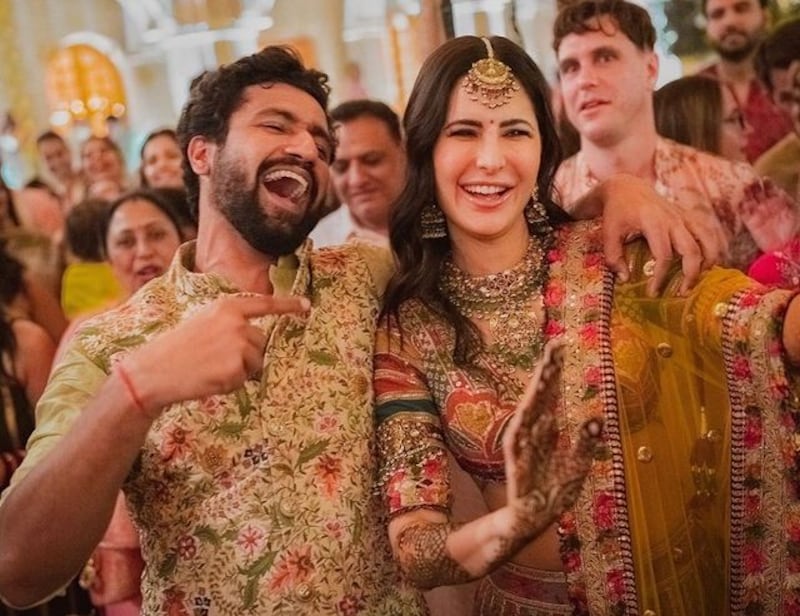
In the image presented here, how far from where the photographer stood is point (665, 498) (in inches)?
57.9

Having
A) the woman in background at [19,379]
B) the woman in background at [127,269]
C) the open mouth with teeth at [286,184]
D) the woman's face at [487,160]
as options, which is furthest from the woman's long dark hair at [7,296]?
the woman's face at [487,160]

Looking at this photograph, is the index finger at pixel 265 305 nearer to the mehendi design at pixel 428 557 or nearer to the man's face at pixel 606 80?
the mehendi design at pixel 428 557

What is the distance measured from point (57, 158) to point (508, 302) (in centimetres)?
156

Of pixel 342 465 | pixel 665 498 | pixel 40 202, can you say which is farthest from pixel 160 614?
pixel 40 202

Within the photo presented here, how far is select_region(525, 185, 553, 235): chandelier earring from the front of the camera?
165 cm

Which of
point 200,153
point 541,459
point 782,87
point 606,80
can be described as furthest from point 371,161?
point 541,459

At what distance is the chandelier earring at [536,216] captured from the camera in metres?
1.65

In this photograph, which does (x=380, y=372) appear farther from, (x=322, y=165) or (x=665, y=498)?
(x=665, y=498)

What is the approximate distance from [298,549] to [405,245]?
1.77ft

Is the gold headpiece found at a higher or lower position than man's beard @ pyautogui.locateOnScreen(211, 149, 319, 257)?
higher

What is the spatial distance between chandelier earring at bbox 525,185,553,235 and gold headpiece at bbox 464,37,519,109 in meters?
0.19

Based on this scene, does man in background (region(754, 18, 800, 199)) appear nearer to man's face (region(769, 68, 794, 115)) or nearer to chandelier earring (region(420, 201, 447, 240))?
man's face (region(769, 68, 794, 115))

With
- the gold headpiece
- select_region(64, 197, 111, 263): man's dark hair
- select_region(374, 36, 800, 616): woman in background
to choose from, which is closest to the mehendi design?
select_region(374, 36, 800, 616): woman in background

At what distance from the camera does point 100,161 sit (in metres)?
2.62
